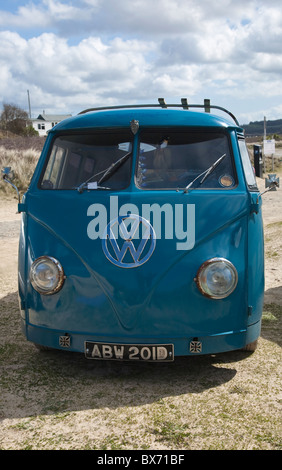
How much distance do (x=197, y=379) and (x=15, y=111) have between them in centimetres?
5915

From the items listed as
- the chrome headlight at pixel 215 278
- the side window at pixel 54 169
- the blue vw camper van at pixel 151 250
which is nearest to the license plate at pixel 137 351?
the blue vw camper van at pixel 151 250

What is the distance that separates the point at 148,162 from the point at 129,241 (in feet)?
2.59

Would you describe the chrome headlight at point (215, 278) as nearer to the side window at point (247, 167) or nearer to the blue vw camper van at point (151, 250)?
the blue vw camper van at point (151, 250)

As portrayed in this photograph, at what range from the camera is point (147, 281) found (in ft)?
11.8

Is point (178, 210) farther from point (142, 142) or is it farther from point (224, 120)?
point (224, 120)

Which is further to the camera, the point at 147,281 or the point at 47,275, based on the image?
the point at 47,275

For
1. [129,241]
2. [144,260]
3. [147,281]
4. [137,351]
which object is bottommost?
[137,351]

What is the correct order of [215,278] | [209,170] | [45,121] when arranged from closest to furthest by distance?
[215,278] < [209,170] < [45,121]

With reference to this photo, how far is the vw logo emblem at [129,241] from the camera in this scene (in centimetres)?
363

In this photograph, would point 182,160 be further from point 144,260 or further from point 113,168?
point 144,260

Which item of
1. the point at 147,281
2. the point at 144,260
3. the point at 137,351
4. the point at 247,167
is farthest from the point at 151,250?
the point at 247,167

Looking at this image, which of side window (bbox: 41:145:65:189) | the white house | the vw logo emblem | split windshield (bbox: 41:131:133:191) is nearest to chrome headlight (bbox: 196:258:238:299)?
the vw logo emblem

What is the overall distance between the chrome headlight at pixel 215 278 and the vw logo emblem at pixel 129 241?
406 mm

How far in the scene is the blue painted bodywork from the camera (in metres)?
3.60
